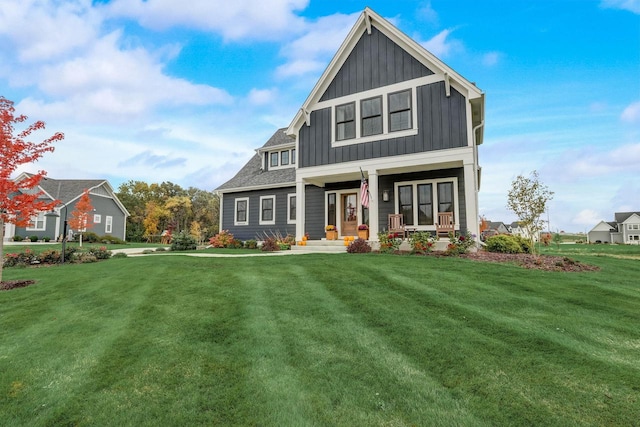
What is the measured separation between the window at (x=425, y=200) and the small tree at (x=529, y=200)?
7.55ft

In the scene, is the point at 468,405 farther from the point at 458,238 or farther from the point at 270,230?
the point at 270,230

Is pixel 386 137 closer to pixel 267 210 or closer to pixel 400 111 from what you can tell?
pixel 400 111

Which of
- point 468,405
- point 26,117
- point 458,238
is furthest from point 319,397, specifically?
point 26,117

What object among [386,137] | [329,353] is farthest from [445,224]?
[329,353]

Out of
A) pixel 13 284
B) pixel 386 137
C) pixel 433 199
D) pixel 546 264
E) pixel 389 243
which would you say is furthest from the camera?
pixel 433 199

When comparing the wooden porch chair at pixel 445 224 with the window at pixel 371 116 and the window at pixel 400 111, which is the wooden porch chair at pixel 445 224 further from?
the window at pixel 371 116

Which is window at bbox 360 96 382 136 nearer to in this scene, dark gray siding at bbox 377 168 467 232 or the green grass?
dark gray siding at bbox 377 168 467 232

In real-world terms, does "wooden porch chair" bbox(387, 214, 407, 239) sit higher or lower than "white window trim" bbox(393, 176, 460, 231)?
lower

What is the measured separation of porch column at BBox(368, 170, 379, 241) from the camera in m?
12.5

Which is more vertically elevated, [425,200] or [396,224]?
[425,200]

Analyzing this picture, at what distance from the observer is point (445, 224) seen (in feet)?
38.7

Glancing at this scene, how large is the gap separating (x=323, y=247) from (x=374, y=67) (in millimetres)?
7790

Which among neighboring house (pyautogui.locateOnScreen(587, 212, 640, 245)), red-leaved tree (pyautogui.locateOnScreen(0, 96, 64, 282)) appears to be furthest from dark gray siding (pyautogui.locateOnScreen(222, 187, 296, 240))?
Answer: neighboring house (pyautogui.locateOnScreen(587, 212, 640, 245))

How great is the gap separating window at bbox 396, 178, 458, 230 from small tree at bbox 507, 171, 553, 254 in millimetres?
2300
